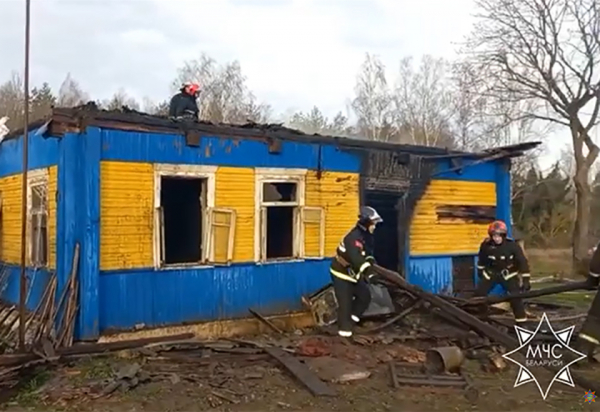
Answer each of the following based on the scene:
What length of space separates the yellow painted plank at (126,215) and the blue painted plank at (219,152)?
20 centimetres

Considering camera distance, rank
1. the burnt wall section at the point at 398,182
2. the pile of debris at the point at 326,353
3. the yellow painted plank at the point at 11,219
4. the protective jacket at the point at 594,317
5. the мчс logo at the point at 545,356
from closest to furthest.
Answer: the protective jacket at the point at 594,317
the pile of debris at the point at 326,353
the мчс logo at the point at 545,356
the yellow painted plank at the point at 11,219
the burnt wall section at the point at 398,182

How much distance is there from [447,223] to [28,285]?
8.15 meters

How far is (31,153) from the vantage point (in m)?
10.6

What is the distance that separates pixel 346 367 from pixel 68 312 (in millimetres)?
3873

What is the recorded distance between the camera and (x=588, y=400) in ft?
22.9

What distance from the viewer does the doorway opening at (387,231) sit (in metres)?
12.6

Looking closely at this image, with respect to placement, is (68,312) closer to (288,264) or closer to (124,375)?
(124,375)

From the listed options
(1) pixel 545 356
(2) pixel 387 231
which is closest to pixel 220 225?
Answer: (2) pixel 387 231

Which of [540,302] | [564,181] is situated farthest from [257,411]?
[564,181]

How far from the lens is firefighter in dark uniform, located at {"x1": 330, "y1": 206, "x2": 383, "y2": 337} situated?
9477 millimetres

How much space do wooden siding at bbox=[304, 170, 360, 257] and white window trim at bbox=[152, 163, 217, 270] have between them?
1950 millimetres

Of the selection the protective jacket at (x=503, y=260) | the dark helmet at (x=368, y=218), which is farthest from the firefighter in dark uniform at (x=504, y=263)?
the dark helmet at (x=368, y=218)

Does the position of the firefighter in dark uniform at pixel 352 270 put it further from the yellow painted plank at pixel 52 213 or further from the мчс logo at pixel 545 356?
the yellow painted plank at pixel 52 213

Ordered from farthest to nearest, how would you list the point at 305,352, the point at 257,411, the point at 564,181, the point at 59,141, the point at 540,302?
the point at 564,181, the point at 540,302, the point at 59,141, the point at 305,352, the point at 257,411
